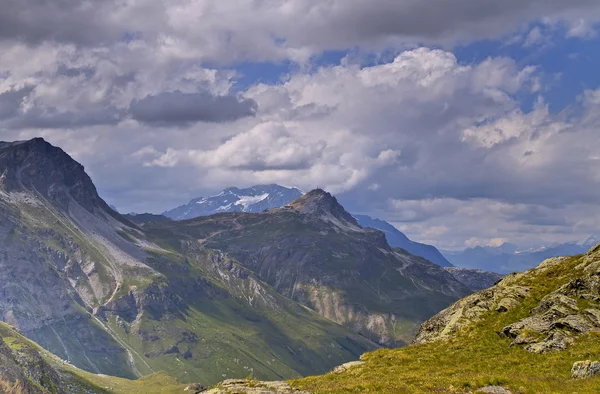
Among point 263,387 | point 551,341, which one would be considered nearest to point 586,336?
point 551,341

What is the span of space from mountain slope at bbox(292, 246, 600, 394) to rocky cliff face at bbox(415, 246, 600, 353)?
4.2 inches

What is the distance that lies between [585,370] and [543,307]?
2454cm

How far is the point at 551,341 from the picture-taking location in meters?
55.5

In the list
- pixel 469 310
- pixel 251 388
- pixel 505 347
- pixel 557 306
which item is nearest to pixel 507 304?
pixel 469 310

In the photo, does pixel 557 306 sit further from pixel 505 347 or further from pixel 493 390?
pixel 493 390

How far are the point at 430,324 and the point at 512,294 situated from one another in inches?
557

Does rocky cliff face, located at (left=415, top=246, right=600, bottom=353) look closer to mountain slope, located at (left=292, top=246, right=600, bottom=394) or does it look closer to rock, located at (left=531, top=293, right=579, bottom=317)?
rock, located at (left=531, top=293, right=579, bottom=317)

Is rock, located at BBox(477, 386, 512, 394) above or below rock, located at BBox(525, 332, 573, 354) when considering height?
below

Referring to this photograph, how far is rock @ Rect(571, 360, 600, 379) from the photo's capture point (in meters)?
42.5

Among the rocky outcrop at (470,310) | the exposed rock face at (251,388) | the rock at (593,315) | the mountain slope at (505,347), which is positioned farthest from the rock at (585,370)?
the rocky outcrop at (470,310)

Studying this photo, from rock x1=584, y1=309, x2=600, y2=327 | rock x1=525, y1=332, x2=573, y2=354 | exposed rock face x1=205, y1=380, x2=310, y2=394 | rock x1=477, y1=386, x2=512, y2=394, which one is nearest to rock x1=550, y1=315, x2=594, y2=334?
rock x1=584, y1=309, x2=600, y2=327

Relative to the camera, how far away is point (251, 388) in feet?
135

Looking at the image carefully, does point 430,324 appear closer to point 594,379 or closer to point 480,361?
point 480,361

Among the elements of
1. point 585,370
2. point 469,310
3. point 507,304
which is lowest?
point 585,370
